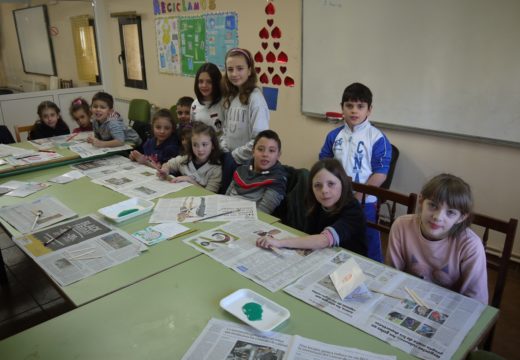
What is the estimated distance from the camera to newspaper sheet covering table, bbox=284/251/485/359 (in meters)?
1.04

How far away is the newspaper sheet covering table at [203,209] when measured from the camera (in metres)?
1.82

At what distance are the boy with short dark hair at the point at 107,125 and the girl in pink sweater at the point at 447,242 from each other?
2.41 metres

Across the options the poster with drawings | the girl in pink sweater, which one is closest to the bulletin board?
the poster with drawings

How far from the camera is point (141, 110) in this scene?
525cm

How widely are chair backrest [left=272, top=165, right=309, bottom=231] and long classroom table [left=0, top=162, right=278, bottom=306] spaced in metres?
0.20

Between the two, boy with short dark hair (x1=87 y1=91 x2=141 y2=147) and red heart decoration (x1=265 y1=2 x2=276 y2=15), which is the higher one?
red heart decoration (x1=265 y1=2 x2=276 y2=15)

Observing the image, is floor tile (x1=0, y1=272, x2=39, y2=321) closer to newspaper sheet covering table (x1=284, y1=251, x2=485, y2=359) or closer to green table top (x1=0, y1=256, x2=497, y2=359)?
green table top (x1=0, y1=256, x2=497, y2=359)

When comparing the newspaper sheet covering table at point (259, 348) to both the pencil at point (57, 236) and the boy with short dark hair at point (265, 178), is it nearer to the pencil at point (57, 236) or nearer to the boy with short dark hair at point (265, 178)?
the pencil at point (57, 236)

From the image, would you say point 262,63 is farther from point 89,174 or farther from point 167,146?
point 89,174

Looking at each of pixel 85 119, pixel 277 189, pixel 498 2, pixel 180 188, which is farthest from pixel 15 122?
pixel 498 2

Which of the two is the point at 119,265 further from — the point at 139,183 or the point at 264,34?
the point at 264,34

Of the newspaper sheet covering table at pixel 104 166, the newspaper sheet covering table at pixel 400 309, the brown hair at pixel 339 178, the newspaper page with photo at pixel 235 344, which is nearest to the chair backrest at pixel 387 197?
the brown hair at pixel 339 178

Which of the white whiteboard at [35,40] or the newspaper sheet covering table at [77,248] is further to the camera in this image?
the white whiteboard at [35,40]

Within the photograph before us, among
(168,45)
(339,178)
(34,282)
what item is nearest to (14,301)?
(34,282)
